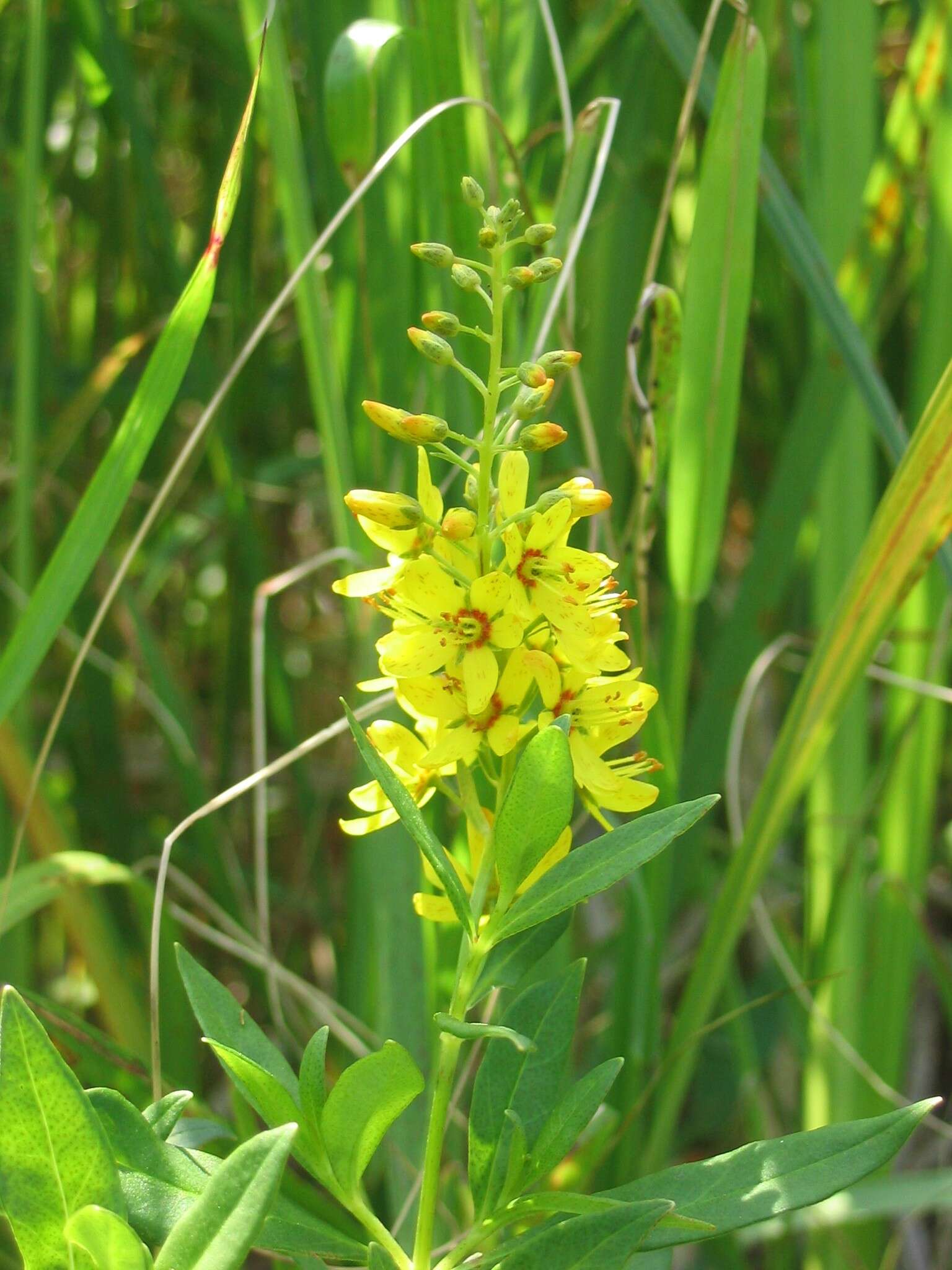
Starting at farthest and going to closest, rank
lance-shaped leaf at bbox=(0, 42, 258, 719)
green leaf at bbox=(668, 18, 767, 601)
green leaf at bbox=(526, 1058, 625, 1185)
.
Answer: green leaf at bbox=(668, 18, 767, 601) < lance-shaped leaf at bbox=(0, 42, 258, 719) < green leaf at bbox=(526, 1058, 625, 1185)

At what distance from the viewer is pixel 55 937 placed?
1630mm

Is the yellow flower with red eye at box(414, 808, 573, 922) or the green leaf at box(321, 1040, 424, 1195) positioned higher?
the yellow flower with red eye at box(414, 808, 573, 922)

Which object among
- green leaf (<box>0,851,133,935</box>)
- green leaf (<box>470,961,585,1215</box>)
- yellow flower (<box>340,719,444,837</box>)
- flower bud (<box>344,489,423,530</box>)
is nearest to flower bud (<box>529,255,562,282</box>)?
flower bud (<box>344,489,423,530</box>)

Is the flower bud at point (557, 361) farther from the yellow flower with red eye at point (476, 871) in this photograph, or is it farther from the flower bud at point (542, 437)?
the yellow flower with red eye at point (476, 871)

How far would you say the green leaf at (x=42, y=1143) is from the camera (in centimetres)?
47

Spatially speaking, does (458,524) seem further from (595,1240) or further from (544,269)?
(595,1240)

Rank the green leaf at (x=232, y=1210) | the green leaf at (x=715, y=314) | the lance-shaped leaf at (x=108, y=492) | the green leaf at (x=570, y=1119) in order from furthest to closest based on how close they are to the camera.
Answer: the green leaf at (x=715, y=314) → the lance-shaped leaf at (x=108, y=492) → the green leaf at (x=570, y=1119) → the green leaf at (x=232, y=1210)

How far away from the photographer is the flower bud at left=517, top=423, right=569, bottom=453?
0.56 metres

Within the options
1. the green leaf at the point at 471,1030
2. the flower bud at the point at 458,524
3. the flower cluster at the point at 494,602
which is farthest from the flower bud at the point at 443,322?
the green leaf at the point at 471,1030

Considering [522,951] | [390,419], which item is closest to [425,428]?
→ [390,419]

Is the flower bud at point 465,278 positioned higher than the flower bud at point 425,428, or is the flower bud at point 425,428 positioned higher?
the flower bud at point 465,278

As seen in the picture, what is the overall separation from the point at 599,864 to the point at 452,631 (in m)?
0.12

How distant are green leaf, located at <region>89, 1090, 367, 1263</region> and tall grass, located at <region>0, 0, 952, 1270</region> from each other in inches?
11.0

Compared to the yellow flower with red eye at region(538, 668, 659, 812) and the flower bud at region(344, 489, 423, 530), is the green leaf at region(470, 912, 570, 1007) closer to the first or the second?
the yellow flower with red eye at region(538, 668, 659, 812)
